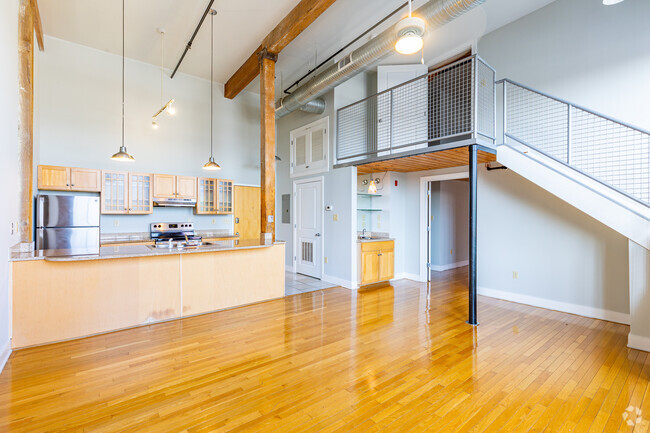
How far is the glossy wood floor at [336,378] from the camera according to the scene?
197 cm

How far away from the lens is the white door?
20.7 feet

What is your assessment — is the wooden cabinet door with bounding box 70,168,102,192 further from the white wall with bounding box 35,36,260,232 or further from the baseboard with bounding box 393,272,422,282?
the baseboard with bounding box 393,272,422,282

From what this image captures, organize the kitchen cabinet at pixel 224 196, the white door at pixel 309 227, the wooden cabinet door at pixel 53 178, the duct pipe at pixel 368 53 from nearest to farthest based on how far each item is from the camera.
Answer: the duct pipe at pixel 368 53, the wooden cabinet door at pixel 53 178, the white door at pixel 309 227, the kitchen cabinet at pixel 224 196

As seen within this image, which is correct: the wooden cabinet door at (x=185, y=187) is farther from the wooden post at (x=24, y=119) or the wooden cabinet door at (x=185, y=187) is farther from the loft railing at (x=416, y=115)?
the loft railing at (x=416, y=115)

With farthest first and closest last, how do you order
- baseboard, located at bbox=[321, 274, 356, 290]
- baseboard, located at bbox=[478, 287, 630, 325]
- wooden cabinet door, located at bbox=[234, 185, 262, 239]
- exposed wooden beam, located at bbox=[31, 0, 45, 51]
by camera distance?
wooden cabinet door, located at bbox=[234, 185, 262, 239] < baseboard, located at bbox=[321, 274, 356, 290] < exposed wooden beam, located at bbox=[31, 0, 45, 51] < baseboard, located at bbox=[478, 287, 630, 325]

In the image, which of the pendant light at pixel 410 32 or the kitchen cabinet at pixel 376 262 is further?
the kitchen cabinet at pixel 376 262

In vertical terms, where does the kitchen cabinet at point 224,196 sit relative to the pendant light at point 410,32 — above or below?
below

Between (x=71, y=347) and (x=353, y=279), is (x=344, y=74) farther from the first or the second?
(x=71, y=347)

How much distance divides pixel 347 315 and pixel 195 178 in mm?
4308

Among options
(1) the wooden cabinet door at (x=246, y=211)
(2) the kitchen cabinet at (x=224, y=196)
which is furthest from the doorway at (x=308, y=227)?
(2) the kitchen cabinet at (x=224, y=196)

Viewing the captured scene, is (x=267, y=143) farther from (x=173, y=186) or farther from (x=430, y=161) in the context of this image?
(x=430, y=161)

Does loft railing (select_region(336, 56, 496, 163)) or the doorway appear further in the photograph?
the doorway

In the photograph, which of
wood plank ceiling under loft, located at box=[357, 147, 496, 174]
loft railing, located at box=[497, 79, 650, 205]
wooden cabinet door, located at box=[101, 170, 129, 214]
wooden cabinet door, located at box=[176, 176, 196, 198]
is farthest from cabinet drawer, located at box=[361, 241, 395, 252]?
wooden cabinet door, located at box=[101, 170, 129, 214]

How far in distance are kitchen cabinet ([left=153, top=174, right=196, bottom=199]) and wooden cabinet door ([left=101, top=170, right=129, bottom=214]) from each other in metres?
0.48
